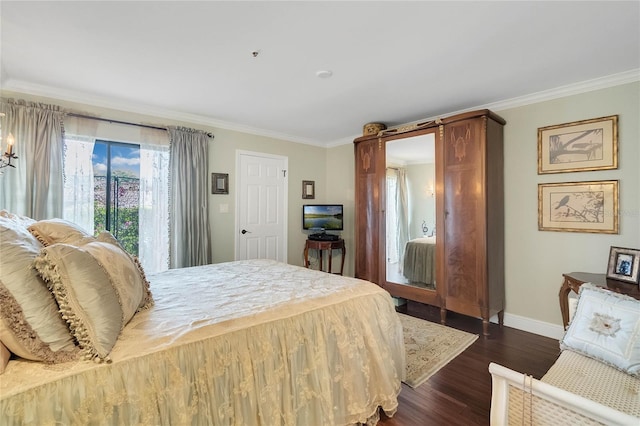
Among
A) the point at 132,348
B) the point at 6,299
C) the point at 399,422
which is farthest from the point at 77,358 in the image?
the point at 399,422

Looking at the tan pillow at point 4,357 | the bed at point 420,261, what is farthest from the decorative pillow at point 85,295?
the bed at point 420,261

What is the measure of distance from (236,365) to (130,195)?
3.02 m

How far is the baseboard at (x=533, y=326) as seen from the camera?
292 cm

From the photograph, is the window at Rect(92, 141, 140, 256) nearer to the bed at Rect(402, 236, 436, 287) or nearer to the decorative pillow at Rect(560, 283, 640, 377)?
the bed at Rect(402, 236, 436, 287)

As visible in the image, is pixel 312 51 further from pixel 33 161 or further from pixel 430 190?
Answer: pixel 33 161

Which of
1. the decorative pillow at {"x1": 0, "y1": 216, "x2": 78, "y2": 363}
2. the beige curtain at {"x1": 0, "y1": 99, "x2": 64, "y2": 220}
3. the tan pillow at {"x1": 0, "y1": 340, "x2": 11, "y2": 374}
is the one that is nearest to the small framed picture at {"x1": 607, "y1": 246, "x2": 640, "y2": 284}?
the decorative pillow at {"x1": 0, "y1": 216, "x2": 78, "y2": 363}

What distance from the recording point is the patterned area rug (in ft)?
7.57

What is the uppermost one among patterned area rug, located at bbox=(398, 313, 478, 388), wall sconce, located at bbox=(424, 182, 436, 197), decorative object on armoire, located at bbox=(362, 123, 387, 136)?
decorative object on armoire, located at bbox=(362, 123, 387, 136)

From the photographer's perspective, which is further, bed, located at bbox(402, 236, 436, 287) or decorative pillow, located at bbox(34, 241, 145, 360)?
bed, located at bbox(402, 236, 436, 287)

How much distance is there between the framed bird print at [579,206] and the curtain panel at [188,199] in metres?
3.93

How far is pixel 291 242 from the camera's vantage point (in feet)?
16.0

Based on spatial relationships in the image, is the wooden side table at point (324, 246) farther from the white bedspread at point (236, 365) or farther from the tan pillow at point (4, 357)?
the tan pillow at point (4, 357)

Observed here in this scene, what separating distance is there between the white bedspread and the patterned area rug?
453 millimetres

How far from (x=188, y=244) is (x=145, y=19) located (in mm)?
2470
